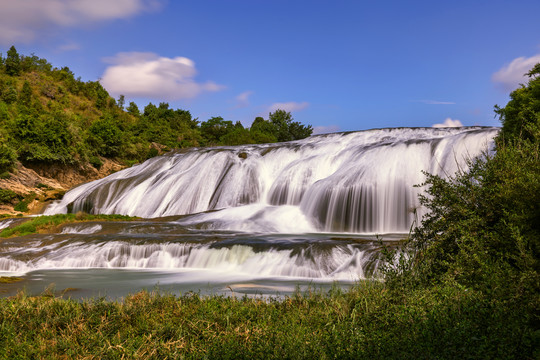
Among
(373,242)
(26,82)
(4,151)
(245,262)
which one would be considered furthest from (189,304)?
(26,82)

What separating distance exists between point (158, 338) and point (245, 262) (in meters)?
7.77

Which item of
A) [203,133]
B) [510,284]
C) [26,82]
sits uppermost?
[26,82]

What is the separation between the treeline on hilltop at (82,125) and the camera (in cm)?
3406

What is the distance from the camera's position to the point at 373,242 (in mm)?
12000

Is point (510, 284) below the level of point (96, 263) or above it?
above

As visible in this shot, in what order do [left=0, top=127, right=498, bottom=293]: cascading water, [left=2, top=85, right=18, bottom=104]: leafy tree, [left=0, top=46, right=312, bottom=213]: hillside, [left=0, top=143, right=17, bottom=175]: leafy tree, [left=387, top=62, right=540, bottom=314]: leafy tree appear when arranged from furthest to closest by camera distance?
[left=2, top=85, right=18, bottom=104]: leafy tree, [left=0, top=46, right=312, bottom=213]: hillside, [left=0, top=143, right=17, bottom=175]: leafy tree, [left=0, top=127, right=498, bottom=293]: cascading water, [left=387, top=62, right=540, bottom=314]: leafy tree

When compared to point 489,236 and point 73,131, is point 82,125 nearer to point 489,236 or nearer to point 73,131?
point 73,131

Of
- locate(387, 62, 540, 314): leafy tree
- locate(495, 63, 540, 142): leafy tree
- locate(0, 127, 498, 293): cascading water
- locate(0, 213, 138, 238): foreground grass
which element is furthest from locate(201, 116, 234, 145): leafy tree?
locate(387, 62, 540, 314): leafy tree

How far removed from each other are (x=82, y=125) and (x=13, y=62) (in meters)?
17.7

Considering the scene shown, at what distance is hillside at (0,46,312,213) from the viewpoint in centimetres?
3284

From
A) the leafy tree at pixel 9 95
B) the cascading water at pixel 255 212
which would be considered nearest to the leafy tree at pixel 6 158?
the cascading water at pixel 255 212

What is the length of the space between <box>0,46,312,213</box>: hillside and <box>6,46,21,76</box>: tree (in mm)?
109

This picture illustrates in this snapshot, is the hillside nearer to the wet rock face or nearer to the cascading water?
the wet rock face

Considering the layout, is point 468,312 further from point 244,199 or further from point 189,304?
point 244,199
